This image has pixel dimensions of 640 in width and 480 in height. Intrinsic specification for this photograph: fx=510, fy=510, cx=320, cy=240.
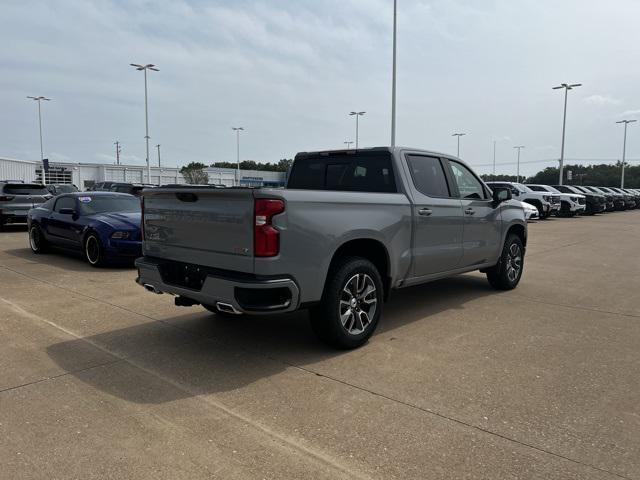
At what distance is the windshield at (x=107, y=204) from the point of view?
1012cm

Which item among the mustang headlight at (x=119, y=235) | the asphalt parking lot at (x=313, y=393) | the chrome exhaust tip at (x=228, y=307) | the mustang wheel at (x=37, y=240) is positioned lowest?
the asphalt parking lot at (x=313, y=393)

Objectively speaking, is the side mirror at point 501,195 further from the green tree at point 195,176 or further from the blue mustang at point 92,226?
the green tree at point 195,176

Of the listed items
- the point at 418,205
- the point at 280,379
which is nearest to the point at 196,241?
the point at 280,379

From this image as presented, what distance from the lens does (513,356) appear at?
4.62 metres

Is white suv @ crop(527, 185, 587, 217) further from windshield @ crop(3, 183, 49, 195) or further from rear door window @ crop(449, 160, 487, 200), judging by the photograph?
windshield @ crop(3, 183, 49, 195)

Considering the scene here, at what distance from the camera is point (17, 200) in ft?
50.9

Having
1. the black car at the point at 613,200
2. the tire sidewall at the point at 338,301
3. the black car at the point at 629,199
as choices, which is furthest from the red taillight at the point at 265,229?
the black car at the point at 629,199

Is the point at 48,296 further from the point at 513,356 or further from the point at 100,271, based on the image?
the point at 513,356

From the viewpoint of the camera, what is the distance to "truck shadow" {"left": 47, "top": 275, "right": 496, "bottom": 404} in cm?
393

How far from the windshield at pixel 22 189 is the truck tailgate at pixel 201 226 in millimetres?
12965

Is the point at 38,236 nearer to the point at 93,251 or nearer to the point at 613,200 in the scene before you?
the point at 93,251

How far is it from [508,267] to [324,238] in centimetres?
419

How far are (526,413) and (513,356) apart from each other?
119 cm

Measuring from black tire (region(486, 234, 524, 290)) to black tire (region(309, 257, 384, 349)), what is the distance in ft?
10.1
